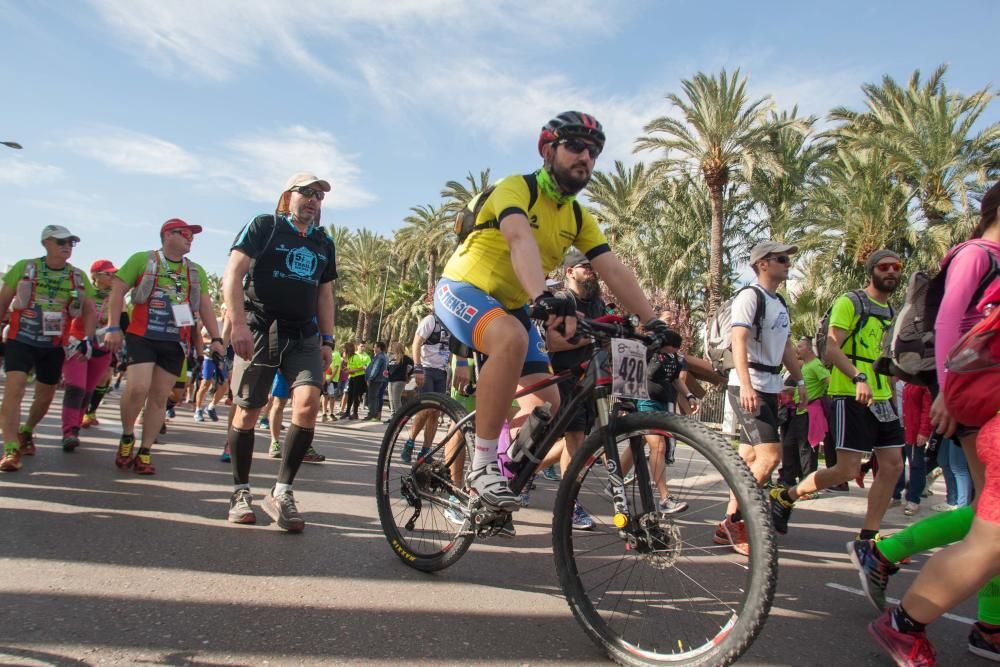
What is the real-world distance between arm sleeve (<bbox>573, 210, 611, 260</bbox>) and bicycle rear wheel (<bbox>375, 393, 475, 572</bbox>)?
3.40 ft

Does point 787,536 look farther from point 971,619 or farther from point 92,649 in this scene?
point 92,649

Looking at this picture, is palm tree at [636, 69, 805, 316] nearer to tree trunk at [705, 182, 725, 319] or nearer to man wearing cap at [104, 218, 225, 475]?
tree trunk at [705, 182, 725, 319]

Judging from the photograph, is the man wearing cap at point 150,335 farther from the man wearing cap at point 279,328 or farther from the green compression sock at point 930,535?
the green compression sock at point 930,535

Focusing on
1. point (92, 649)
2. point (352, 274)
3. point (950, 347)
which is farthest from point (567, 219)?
point (352, 274)

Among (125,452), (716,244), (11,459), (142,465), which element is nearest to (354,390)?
(125,452)

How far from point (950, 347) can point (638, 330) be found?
120cm

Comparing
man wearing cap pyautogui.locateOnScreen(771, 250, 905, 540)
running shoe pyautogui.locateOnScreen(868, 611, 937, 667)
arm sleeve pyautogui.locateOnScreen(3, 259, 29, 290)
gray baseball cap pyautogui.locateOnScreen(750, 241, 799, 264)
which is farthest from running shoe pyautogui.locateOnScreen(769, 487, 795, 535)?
arm sleeve pyautogui.locateOnScreen(3, 259, 29, 290)

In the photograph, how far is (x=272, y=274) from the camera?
420 centimetres

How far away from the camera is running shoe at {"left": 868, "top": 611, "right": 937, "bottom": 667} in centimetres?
250

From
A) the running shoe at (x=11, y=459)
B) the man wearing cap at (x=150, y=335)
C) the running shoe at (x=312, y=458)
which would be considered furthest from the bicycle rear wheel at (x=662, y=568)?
the running shoe at (x=312, y=458)

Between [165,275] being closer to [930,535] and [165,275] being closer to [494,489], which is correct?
[494,489]

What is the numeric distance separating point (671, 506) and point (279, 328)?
255cm

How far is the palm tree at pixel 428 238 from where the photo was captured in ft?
126

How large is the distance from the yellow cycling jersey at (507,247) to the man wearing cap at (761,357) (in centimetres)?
175
